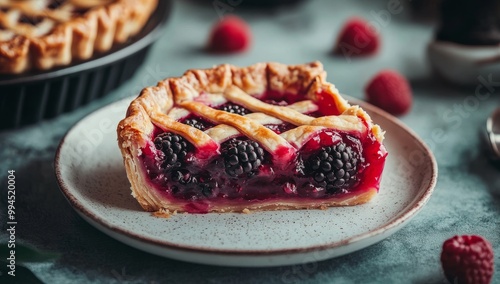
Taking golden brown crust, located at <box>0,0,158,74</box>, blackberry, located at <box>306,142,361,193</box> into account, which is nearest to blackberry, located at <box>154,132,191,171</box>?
blackberry, located at <box>306,142,361,193</box>

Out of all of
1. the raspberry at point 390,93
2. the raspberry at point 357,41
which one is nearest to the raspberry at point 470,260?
the raspberry at point 390,93

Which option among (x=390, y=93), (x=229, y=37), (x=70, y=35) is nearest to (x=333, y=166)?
(x=390, y=93)

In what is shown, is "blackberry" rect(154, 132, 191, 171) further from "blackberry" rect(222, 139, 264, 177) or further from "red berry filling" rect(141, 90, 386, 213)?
"blackberry" rect(222, 139, 264, 177)

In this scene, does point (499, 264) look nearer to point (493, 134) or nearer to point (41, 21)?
point (493, 134)

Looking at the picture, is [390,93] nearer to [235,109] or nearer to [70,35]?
[235,109]

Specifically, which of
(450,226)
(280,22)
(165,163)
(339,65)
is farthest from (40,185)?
(280,22)
